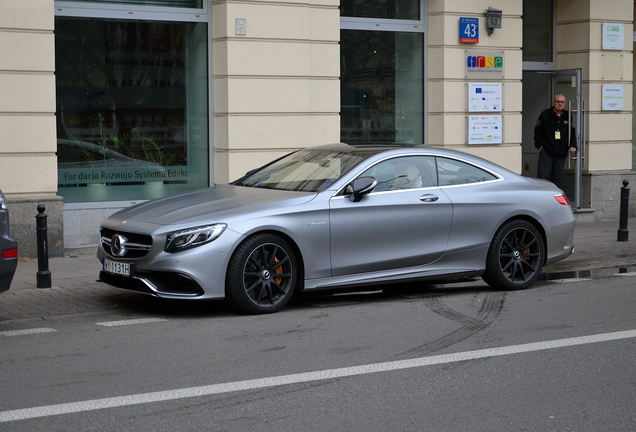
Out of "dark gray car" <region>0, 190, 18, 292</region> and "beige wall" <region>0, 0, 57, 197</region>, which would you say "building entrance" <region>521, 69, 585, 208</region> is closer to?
"beige wall" <region>0, 0, 57, 197</region>

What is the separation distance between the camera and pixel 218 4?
12750 mm

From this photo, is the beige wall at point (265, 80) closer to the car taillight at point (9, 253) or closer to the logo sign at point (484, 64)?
the logo sign at point (484, 64)

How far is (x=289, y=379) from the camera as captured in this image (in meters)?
5.51

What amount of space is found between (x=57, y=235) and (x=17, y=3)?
2.94 meters

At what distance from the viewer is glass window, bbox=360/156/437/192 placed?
323 inches

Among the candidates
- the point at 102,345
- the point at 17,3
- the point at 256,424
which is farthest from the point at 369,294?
the point at 17,3

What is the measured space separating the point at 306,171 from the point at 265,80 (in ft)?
15.5

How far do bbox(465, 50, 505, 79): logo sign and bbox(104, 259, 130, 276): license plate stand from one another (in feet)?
28.5

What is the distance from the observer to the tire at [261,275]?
23.9 feet

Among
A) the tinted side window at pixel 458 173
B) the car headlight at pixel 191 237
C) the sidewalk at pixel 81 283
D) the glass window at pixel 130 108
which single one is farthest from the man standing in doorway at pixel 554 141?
the car headlight at pixel 191 237

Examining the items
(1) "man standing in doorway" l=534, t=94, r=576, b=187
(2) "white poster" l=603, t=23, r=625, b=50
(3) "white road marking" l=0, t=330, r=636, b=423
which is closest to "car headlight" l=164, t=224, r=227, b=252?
(3) "white road marking" l=0, t=330, r=636, b=423

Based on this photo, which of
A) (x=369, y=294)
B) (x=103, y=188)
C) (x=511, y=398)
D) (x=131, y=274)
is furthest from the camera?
(x=103, y=188)

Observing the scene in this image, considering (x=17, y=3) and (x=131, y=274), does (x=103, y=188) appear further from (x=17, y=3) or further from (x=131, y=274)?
(x=131, y=274)

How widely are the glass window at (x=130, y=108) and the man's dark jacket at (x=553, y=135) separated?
5.93m
